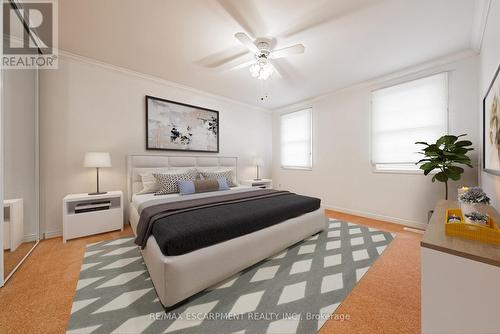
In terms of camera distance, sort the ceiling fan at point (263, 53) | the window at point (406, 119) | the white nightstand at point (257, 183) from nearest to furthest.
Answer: the ceiling fan at point (263, 53) → the window at point (406, 119) → the white nightstand at point (257, 183)

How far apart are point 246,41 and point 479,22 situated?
254 centimetres

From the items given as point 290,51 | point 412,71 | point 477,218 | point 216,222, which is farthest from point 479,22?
point 216,222

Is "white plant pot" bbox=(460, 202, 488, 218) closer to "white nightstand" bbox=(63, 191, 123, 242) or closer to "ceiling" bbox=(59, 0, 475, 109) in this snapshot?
"ceiling" bbox=(59, 0, 475, 109)

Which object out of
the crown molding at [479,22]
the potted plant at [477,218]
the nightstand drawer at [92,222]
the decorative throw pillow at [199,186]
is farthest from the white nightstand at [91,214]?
the crown molding at [479,22]

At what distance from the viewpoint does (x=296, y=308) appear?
1.42 meters

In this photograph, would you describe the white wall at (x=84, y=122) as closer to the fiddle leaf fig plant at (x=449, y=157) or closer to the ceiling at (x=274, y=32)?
the ceiling at (x=274, y=32)

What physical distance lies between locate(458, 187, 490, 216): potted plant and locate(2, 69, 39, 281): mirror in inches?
145

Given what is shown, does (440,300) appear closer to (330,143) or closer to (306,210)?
(306,210)

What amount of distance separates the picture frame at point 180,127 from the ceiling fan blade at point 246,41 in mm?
2060

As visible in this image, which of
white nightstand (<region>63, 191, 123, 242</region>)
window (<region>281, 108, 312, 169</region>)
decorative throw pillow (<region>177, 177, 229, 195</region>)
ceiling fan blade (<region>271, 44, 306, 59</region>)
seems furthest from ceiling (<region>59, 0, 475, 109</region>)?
white nightstand (<region>63, 191, 123, 242</region>)

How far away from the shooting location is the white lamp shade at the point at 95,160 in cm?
266

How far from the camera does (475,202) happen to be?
3.78ft

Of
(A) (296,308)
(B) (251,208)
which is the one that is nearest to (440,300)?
(A) (296,308)

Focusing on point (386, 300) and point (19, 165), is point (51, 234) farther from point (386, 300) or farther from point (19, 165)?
point (386, 300)
